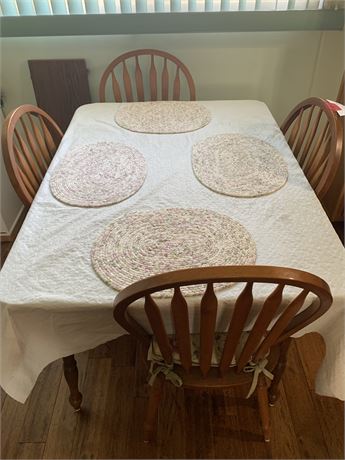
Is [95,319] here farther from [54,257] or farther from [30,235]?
[30,235]

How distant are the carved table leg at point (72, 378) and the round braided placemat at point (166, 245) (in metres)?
0.38

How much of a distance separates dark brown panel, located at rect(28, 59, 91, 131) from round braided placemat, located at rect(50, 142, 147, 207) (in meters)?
0.75

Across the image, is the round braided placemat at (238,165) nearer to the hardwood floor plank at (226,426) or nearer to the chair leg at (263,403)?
the chair leg at (263,403)

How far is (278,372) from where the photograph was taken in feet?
3.73

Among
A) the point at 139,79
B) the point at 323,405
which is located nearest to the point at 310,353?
the point at 323,405

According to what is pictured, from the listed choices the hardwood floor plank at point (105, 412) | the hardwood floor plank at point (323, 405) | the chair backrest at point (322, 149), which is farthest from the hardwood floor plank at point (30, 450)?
the chair backrest at point (322, 149)

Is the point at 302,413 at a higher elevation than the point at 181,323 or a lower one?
lower

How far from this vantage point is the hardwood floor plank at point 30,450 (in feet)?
3.88

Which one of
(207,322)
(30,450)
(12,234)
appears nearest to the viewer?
(207,322)

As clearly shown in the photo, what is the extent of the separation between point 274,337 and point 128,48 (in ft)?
5.32

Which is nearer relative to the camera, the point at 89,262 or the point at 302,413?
the point at 89,262

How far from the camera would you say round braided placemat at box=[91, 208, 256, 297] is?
84cm

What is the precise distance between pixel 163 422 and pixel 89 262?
732 mm

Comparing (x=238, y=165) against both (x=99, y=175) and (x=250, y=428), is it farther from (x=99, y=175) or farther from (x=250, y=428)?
(x=250, y=428)
